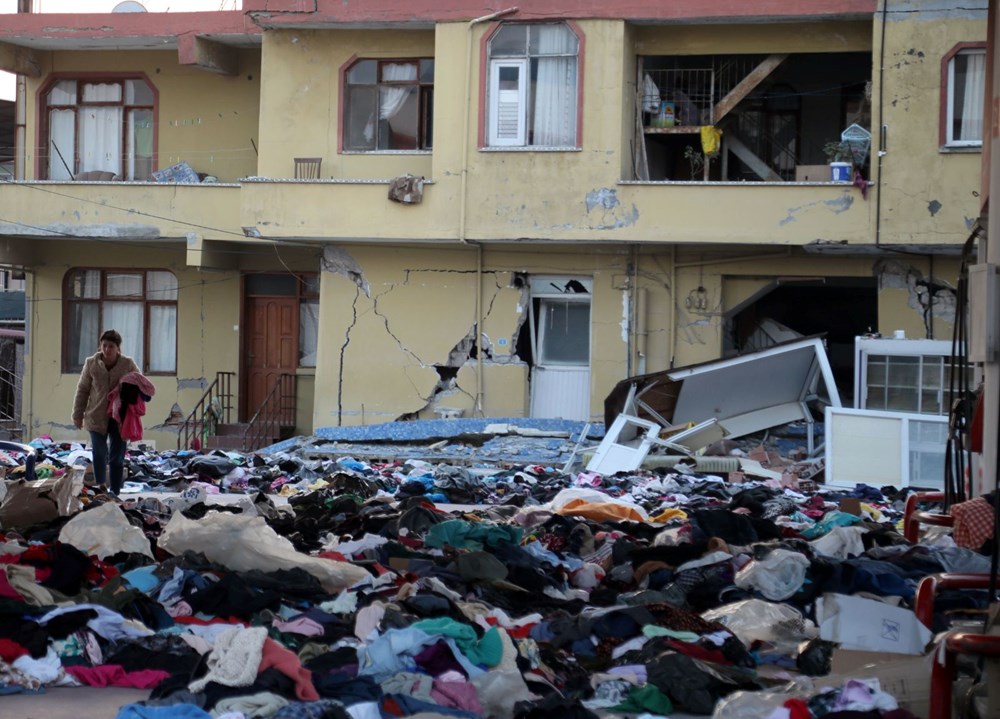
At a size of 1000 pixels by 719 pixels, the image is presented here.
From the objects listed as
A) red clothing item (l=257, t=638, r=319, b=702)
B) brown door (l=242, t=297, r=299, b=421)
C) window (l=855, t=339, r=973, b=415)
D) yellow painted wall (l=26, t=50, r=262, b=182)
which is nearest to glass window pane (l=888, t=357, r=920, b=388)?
window (l=855, t=339, r=973, b=415)

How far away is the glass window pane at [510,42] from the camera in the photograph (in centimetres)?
2048

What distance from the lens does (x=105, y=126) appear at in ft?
81.0

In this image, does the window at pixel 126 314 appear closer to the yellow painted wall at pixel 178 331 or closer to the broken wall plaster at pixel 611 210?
the yellow painted wall at pixel 178 331

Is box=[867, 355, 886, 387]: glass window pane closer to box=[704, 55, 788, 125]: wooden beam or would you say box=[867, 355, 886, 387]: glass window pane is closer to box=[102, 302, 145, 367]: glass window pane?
box=[704, 55, 788, 125]: wooden beam

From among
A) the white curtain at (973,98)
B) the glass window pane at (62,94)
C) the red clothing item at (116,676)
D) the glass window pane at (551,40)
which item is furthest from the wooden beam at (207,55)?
the red clothing item at (116,676)

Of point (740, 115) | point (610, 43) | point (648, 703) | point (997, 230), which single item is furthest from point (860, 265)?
point (648, 703)

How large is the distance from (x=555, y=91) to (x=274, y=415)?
308 inches

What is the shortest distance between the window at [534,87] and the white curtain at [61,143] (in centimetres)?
855

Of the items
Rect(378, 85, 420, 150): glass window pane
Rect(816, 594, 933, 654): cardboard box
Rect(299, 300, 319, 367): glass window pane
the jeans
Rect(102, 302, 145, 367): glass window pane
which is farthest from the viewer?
Rect(102, 302, 145, 367): glass window pane

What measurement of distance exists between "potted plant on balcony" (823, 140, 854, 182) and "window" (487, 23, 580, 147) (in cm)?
376

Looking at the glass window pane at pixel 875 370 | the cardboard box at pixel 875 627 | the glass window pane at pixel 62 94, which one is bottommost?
the cardboard box at pixel 875 627

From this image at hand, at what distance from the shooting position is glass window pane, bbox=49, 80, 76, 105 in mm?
24688

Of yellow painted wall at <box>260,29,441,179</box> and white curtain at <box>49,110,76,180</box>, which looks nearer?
yellow painted wall at <box>260,29,441,179</box>

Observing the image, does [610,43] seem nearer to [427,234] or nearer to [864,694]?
[427,234]
